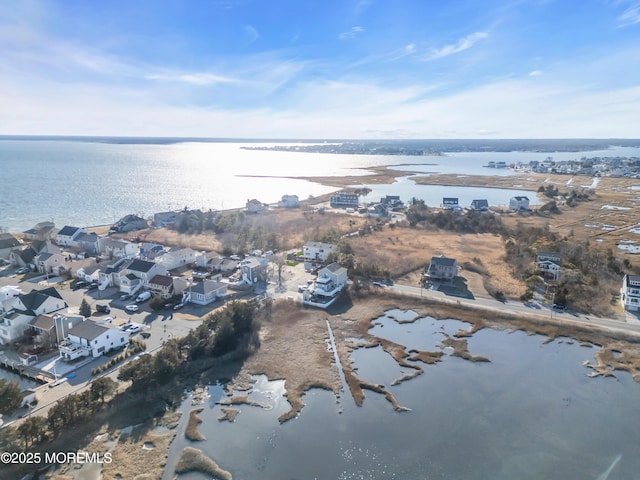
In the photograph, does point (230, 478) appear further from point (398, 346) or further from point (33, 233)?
point (33, 233)

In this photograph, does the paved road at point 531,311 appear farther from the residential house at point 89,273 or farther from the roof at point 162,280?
the residential house at point 89,273

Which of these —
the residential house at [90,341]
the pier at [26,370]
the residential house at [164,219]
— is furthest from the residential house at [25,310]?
the residential house at [164,219]

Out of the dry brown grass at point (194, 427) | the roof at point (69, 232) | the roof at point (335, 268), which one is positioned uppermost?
the roof at point (69, 232)

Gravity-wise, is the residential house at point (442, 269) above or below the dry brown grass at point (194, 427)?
above

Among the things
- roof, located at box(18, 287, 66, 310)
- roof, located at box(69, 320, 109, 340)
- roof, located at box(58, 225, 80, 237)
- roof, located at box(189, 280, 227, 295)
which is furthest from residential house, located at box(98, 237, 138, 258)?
roof, located at box(69, 320, 109, 340)

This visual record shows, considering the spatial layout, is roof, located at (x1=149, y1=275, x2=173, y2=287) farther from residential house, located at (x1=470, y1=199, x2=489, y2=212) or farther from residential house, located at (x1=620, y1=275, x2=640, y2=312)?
residential house, located at (x1=470, y1=199, x2=489, y2=212)

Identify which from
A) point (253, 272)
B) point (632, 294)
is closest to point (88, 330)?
point (253, 272)
